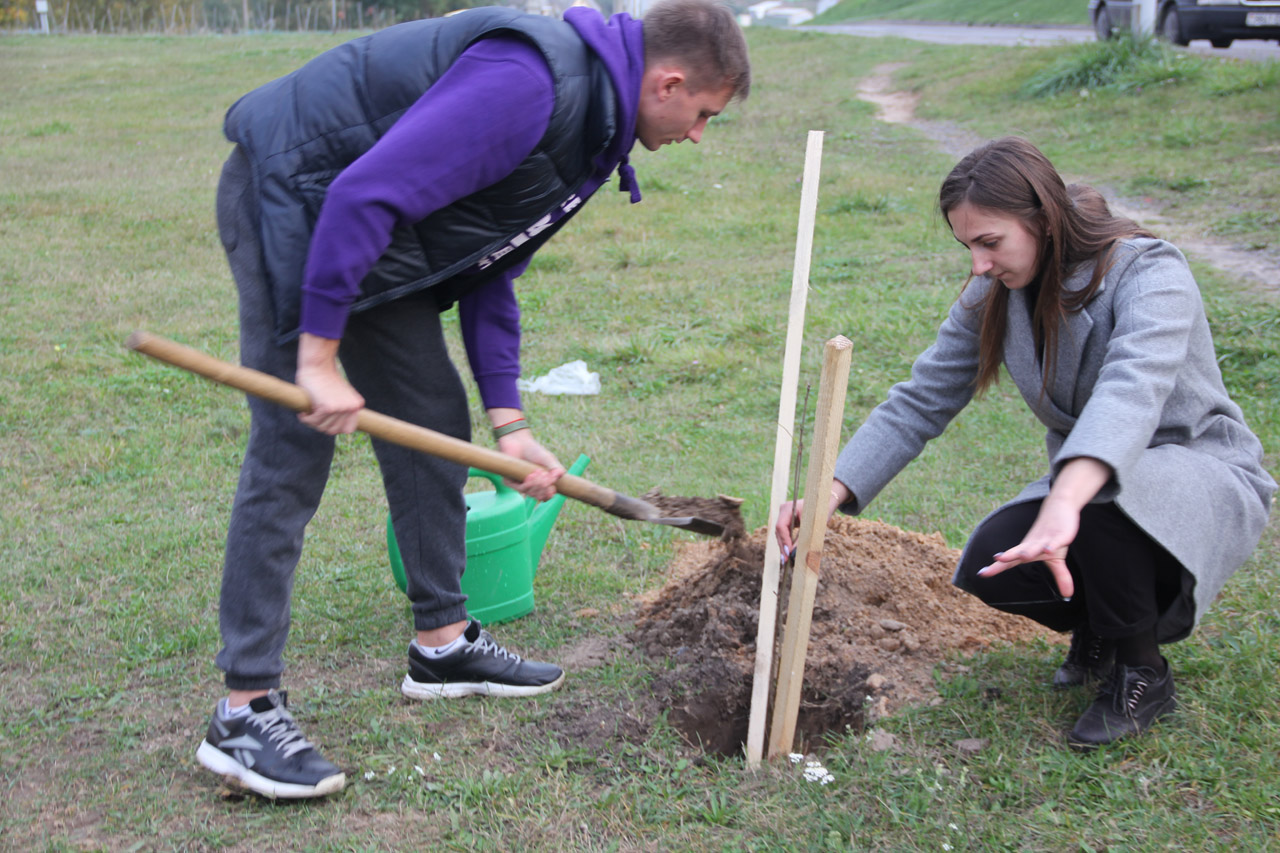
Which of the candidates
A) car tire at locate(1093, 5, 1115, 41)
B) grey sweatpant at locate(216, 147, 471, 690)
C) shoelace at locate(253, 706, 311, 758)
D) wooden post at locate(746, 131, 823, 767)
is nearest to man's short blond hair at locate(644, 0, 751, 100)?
wooden post at locate(746, 131, 823, 767)

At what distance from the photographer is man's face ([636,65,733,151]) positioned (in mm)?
2107

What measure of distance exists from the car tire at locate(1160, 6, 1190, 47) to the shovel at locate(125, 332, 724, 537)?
12.6 m

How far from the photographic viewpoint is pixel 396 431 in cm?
210

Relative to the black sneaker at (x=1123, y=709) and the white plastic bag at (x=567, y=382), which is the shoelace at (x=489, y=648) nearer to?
the black sneaker at (x=1123, y=709)

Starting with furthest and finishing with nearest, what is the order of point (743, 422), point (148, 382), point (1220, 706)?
point (148, 382), point (743, 422), point (1220, 706)

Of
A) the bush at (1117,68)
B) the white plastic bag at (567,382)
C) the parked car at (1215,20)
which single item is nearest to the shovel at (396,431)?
the white plastic bag at (567,382)

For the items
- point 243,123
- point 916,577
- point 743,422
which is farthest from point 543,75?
point 743,422

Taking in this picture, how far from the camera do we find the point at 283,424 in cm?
221

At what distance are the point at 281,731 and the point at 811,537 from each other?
1201 mm

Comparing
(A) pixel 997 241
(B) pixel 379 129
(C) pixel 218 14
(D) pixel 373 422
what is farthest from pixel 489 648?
(C) pixel 218 14

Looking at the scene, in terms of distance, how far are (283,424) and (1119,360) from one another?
65.2 inches

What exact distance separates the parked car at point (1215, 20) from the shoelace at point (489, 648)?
1254cm

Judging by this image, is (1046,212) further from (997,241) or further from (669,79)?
(669,79)

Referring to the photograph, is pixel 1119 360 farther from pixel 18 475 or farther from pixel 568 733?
pixel 18 475
